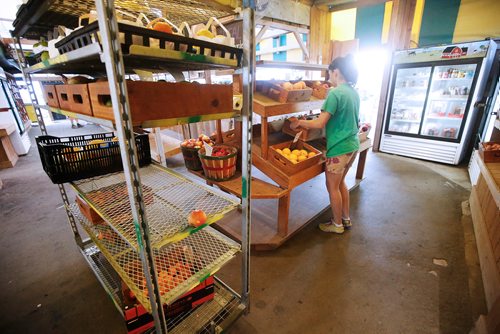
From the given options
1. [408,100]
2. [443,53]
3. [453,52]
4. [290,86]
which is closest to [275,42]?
[408,100]

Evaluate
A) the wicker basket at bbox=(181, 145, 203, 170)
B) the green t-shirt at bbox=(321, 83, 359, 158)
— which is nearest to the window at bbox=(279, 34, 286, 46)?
the green t-shirt at bbox=(321, 83, 359, 158)

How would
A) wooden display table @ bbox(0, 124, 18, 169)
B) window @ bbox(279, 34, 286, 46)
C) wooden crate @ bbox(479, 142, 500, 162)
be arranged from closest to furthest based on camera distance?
wooden crate @ bbox(479, 142, 500, 162), wooden display table @ bbox(0, 124, 18, 169), window @ bbox(279, 34, 286, 46)

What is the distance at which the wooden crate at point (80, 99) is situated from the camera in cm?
95

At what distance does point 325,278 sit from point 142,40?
200cm

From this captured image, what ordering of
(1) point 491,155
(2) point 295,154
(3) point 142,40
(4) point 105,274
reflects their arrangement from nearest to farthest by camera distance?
(3) point 142,40 < (4) point 105,274 < (1) point 491,155 < (2) point 295,154

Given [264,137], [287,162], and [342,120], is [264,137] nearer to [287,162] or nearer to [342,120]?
[287,162]

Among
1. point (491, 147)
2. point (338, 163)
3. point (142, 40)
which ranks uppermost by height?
point (142, 40)

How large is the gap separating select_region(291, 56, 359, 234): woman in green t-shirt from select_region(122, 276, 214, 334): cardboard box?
4.75ft

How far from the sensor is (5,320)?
1.60 m

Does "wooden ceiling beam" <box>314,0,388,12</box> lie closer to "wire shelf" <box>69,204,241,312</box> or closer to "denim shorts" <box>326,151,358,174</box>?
"denim shorts" <box>326,151,358,174</box>

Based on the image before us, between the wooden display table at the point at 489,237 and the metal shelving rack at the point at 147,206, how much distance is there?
55.3 inches

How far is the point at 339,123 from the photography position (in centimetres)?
209

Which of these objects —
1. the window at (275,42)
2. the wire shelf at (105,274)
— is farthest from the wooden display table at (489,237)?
the window at (275,42)

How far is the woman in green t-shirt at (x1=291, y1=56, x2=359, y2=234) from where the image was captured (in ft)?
6.47
